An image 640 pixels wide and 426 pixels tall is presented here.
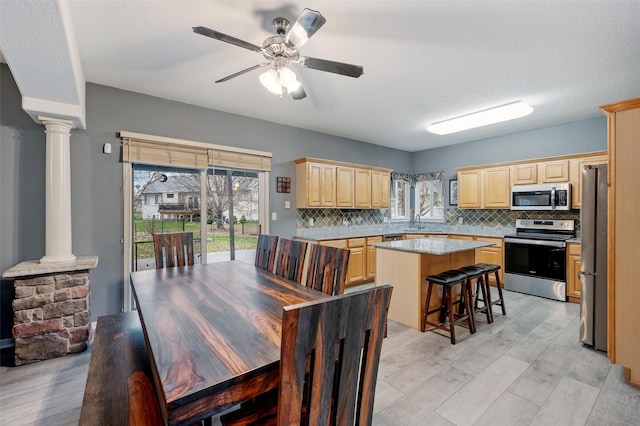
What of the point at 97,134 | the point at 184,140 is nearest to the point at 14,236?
the point at 97,134

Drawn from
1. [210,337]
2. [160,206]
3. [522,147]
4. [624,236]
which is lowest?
[210,337]

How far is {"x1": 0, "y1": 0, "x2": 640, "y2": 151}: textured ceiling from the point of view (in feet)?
6.34

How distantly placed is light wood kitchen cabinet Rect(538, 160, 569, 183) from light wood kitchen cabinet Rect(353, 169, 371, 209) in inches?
105

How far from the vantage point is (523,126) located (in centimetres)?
457

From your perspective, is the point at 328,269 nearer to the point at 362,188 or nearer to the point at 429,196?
the point at 362,188

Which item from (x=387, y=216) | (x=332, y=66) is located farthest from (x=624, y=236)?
(x=387, y=216)

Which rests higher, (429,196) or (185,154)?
(185,154)

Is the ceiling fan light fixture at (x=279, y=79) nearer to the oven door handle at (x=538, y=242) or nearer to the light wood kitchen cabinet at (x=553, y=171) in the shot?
the oven door handle at (x=538, y=242)

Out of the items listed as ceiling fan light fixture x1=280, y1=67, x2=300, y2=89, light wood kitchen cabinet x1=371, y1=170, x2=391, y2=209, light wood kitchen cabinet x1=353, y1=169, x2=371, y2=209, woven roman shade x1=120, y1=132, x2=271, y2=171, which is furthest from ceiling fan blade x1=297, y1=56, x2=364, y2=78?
light wood kitchen cabinet x1=371, y1=170, x2=391, y2=209

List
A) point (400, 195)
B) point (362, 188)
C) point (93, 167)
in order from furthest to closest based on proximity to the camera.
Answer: point (400, 195), point (362, 188), point (93, 167)

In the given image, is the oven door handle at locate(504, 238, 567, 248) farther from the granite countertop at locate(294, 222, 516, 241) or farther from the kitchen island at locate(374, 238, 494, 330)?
the kitchen island at locate(374, 238, 494, 330)

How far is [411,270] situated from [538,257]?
7.92ft

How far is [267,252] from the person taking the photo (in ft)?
8.29

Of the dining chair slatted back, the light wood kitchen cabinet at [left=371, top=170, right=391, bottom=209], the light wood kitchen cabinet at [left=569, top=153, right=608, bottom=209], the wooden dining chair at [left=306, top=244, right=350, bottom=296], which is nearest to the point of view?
the dining chair slatted back
